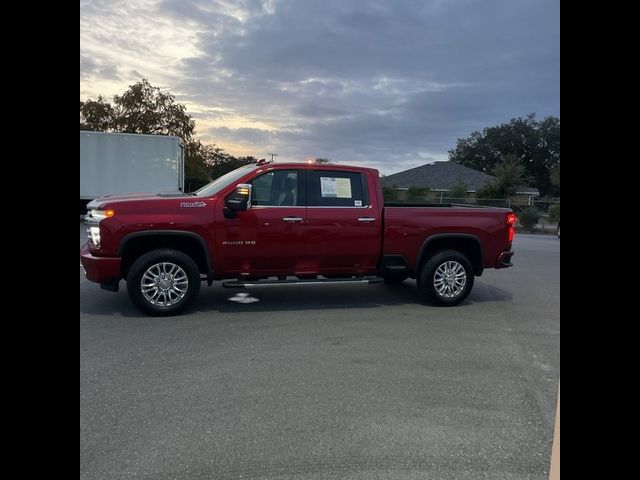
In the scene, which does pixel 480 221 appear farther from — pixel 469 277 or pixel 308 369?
pixel 308 369

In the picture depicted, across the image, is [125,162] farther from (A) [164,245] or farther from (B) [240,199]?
(B) [240,199]

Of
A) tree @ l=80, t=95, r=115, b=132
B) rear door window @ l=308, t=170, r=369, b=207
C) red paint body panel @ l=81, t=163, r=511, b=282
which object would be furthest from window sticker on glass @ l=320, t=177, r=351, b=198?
tree @ l=80, t=95, r=115, b=132

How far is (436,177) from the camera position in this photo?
46.9 m

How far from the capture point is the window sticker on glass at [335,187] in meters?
6.83

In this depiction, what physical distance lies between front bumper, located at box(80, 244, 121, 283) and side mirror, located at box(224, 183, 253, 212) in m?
1.52

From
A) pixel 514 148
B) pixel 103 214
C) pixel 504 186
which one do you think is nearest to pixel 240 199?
pixel 103 214

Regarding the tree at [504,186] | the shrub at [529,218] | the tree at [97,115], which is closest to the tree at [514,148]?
the tree at [504,186]

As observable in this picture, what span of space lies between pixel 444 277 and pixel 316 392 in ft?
12.3

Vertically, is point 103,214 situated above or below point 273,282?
above

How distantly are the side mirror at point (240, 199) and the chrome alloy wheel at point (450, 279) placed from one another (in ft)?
9.56
